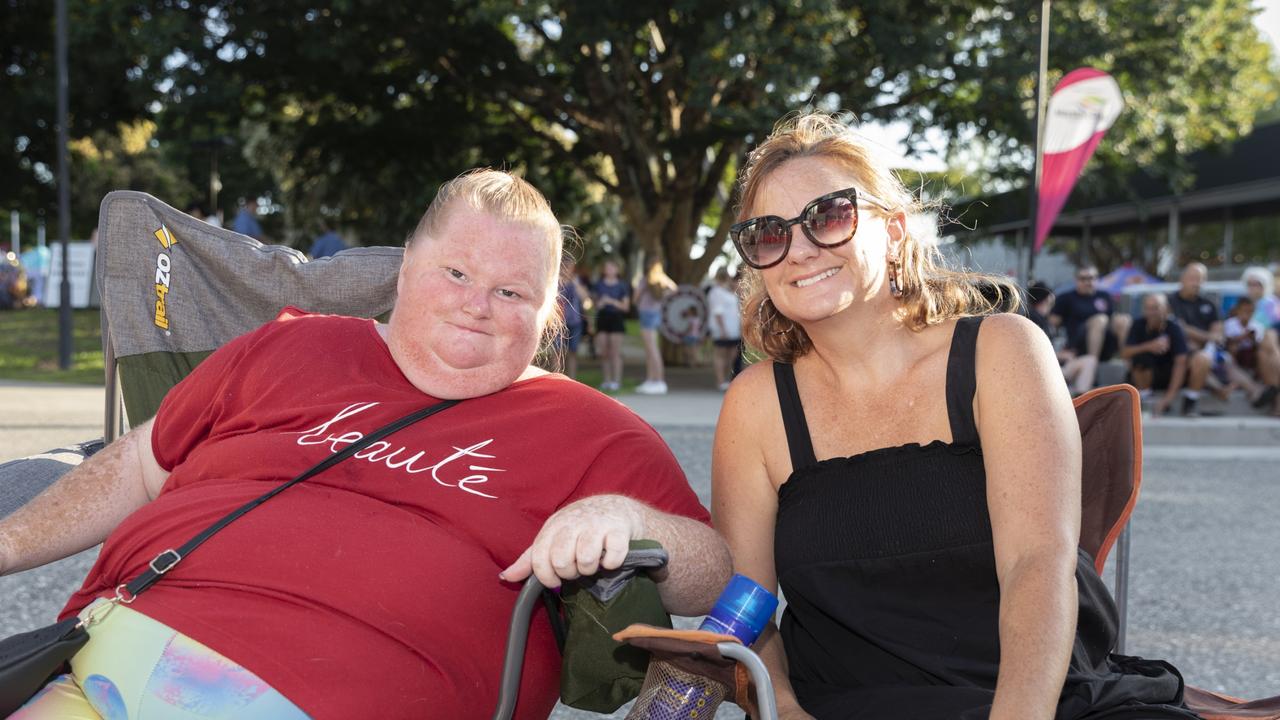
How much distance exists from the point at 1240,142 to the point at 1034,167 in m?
16.2

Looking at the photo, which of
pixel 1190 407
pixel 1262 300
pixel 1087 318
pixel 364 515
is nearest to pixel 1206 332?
pixel 1190 407

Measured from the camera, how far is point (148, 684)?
194 centimetres

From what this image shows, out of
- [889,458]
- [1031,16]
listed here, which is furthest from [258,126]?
[889,458]

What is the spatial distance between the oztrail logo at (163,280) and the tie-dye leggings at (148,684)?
129cm

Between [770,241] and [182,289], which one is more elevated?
[770,241]

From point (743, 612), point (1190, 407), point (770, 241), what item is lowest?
point (1190, 407)

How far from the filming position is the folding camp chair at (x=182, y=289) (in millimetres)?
3104

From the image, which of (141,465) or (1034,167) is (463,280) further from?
(1034,167)

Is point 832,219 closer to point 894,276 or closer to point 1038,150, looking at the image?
point 894,276

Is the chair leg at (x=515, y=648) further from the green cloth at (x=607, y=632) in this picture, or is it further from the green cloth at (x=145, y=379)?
the green cloth at (x=145, y=379)

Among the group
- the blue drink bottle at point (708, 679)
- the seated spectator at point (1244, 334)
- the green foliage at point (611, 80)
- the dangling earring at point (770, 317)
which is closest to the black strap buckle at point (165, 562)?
the blue drink bottle at point (708, 679)

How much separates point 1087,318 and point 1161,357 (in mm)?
910

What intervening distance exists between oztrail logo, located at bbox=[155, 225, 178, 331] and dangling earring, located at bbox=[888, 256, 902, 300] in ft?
6.78

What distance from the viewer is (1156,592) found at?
5.06 metres
